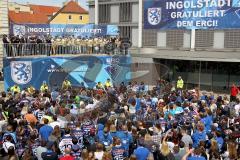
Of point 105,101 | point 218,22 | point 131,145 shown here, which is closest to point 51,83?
point 105,101

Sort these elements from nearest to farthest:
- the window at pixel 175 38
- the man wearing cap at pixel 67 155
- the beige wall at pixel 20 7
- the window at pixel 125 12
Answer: the man wearing cap at pixel 67 155, the window at pixel 175 38, the window at pixel 125 12, the beige wall at pixel 20 7

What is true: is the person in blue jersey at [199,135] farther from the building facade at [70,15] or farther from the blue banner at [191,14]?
the building facade at [70,15]

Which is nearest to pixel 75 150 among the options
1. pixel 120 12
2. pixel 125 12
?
pixel 125 12

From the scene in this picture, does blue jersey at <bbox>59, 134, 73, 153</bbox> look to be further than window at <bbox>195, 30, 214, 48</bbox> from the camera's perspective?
No

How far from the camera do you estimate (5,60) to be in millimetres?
28078

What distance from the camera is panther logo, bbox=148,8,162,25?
125 feet

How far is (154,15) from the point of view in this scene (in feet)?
128

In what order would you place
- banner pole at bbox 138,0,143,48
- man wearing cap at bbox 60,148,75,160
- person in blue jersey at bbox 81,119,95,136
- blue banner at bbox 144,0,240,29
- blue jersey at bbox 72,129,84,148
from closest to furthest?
1. man wearing cap at bbox 60,148,75,160
2. blue jersey at bbox 72,129,84,148
3. person in blue jersey at bbox 81,119,95,136
4. blue banner at bbox 144,0,240,29
5. banner pole at bbox 138,0,143,48

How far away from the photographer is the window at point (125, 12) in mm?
41341

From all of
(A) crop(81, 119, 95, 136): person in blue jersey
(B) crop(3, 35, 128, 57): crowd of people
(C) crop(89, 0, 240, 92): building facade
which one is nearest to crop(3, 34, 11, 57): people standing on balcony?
(B) crop(3, 35, 128, 57): crowd of people

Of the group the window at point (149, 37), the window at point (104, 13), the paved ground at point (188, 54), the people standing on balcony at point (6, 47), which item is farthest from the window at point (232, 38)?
the people standing on balcony at point (6, 47)

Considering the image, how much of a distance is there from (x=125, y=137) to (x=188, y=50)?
2579 cm

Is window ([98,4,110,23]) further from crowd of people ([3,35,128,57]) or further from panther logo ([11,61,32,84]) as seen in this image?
panther logo ([11,61,32,84])

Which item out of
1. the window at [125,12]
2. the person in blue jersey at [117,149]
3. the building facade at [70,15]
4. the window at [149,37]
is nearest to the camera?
the person in blue jersey at [117,149]
